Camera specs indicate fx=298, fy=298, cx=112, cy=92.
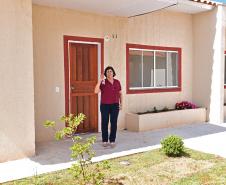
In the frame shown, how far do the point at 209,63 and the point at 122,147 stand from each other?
16.3 feet

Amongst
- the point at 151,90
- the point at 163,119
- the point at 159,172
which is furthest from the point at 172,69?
the point at 159,172

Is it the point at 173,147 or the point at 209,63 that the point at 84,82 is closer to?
the point at 173,147

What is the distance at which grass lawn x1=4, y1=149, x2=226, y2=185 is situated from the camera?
4.68 m

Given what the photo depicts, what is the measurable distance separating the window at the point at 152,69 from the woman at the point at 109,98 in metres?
2.24

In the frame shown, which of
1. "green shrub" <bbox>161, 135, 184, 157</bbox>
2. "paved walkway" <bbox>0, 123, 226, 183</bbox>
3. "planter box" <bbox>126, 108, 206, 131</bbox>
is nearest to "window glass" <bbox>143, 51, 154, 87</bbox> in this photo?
"planter box" <bbox>126, 108, 206, 131</bbox>

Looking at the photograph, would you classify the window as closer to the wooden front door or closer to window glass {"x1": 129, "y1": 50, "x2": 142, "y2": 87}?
window glass {"x1": 129, "y1": 50, "x2": 142, "y2": 87}

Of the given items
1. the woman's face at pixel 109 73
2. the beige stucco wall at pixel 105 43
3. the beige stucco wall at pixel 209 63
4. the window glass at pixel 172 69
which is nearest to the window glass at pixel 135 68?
the beige stucco wall at pixel 105 43

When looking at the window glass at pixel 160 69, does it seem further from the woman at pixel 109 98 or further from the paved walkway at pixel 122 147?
the woman at pixel 109 98

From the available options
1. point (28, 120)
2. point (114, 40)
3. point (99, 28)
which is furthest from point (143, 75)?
point (28, 120)

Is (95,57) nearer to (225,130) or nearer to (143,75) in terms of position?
(143,75)

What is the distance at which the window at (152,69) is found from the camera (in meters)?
9.27

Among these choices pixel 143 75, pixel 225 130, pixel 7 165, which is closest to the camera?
pixel 7 165

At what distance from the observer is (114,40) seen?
8719 millimetres

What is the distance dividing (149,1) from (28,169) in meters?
4.72
